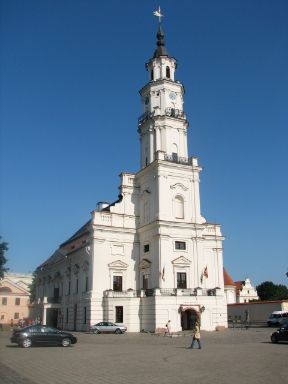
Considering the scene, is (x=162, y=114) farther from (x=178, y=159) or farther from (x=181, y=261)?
(x=181, y=261)

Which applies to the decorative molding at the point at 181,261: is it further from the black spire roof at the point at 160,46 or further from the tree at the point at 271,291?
the tree at the point at 271,291

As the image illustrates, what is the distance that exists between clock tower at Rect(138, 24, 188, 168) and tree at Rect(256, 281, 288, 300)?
140 feet

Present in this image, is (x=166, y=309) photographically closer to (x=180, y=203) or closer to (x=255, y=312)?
(x=180, y=203)

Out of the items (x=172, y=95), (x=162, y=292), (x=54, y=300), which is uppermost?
(x=172, y=95)

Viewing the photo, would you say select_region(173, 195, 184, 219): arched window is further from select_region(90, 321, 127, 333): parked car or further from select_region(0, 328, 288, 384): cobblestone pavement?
select_region(0, 328, 288, 384): cobblestone pavement

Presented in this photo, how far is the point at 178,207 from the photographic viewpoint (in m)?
47.9

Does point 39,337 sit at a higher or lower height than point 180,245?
lower

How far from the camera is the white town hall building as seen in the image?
42.9 meters

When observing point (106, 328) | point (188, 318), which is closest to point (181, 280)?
point (188, 318)

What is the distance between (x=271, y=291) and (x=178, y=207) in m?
43.2

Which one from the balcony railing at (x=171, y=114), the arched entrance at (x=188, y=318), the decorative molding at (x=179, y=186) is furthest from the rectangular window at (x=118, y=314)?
the balcony railing at (x=171, y=114)

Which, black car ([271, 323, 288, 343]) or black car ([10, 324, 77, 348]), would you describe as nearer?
black car ([10, 324, 77, 348])

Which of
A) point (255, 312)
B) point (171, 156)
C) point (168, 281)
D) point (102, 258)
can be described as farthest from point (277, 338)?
point (255, 312)

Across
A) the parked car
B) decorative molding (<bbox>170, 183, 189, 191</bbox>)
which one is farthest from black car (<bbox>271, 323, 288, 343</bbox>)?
decorative molding (<bbox>170, 183, 189, 191</bbox>)
